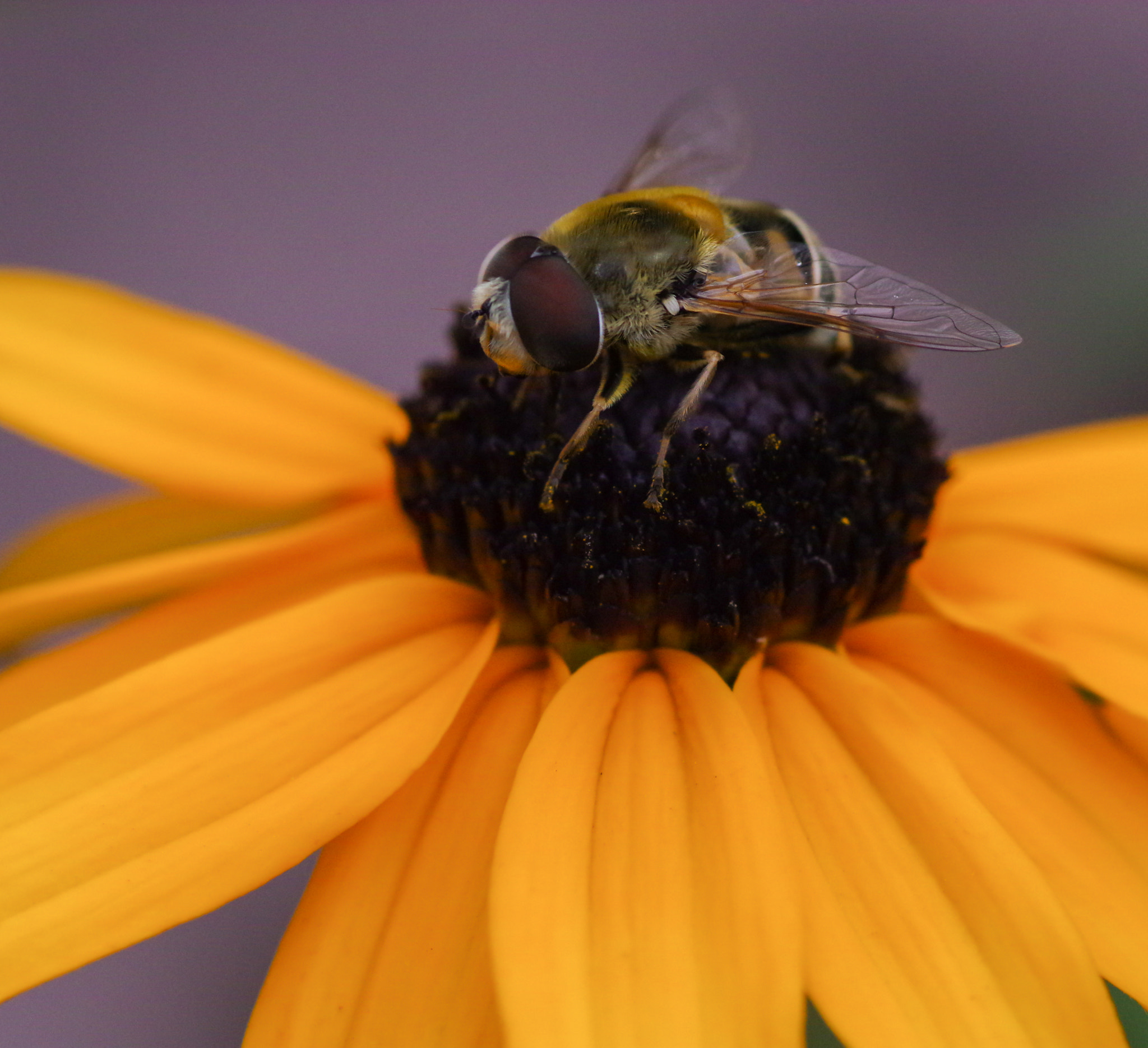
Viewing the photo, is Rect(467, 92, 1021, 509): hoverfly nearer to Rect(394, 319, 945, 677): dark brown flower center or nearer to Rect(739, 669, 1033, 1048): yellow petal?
Rect(394, 319, 945, 677): dark brown flower center

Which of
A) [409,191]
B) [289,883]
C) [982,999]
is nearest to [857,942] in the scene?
[982,999]

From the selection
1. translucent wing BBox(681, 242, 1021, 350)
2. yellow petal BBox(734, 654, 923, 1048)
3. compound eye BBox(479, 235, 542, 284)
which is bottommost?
yellow petal BBox(734, 654, 923, 1048)

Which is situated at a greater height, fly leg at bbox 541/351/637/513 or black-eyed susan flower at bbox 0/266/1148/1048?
fly leg at bbox 541/351/637/513

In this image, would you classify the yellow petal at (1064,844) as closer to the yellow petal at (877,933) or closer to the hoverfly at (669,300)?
the yellow petal at (877,933)

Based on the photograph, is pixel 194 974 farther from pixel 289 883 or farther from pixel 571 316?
pixel 571 316

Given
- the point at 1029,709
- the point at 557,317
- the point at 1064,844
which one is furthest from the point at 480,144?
the point at 1064,844

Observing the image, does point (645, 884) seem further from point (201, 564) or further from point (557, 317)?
point (201, 564)

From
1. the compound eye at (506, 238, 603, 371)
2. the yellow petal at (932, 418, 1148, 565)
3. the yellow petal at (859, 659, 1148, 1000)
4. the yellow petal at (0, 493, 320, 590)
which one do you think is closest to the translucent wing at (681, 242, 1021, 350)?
the compound eye at (506, 238, 603, 371)

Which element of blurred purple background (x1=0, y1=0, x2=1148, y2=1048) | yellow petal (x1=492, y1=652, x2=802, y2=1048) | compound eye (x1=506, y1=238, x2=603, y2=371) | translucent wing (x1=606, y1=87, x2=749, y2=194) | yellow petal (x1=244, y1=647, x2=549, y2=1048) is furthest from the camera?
blurred purple background (x1=0, y1=0, x2=1148, y2=1048)

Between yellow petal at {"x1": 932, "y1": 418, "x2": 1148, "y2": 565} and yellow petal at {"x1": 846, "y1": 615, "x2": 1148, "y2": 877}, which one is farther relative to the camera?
yellow petal at {"x1": 932, "y1": 418, "x2": 1148, "y2": 565}
